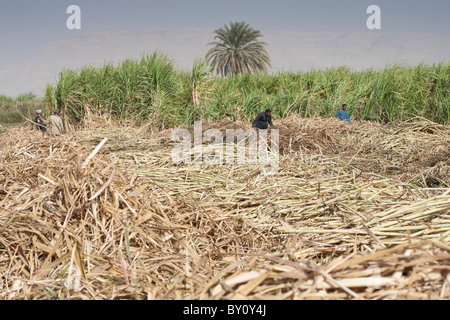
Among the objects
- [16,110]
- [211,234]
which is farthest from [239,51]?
[211,234]

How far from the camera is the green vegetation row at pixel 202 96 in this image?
905cm

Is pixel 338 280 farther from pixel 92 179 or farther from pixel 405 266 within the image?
pixel 92 179

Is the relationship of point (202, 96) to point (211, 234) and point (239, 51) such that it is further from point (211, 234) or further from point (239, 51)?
point (239, 51)

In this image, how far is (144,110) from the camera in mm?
9086

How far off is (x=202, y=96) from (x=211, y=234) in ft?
24.2

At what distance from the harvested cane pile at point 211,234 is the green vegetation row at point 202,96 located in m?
6.11

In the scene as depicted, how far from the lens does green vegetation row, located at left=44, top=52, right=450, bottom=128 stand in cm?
905

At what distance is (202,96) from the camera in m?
9.27

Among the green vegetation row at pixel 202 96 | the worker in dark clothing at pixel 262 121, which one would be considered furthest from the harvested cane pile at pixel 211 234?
the green vegetation row at pixel 202 96

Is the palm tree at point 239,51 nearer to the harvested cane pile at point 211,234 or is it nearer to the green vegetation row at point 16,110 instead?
the green vegetation row at point 16,110
